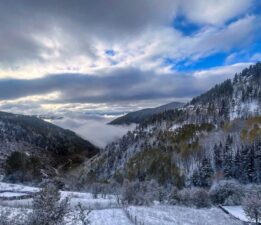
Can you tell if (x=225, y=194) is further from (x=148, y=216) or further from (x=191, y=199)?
(x=148, y=216)

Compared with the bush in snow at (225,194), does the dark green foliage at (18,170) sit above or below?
above

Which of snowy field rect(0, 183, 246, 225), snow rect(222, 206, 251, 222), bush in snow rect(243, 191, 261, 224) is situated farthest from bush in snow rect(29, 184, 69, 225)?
snow rect(222, 206, 251, 222)

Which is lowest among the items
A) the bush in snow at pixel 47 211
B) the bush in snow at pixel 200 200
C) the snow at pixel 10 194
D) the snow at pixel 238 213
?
the snow at pixel 238 213

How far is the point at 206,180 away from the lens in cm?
15212

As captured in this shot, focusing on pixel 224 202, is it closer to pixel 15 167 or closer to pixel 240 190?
pixel 240 190

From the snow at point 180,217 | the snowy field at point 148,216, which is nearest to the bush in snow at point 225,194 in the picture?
the snowy field at point 148,216

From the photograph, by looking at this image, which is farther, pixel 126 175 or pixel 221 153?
pixel 126 175

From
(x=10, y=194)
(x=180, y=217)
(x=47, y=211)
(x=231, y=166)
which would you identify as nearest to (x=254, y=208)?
(x=180, y=217)

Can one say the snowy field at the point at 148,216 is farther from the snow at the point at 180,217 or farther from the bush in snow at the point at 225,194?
the bush in snow at the point at 225,194

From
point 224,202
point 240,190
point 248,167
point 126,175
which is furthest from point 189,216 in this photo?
point 126,175

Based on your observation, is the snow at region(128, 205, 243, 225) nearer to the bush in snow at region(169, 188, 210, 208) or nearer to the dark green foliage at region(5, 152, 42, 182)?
the bush in snow at region(169, 188, 210, 208)

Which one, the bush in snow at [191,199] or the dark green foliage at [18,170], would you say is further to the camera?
the dark green foliage at [18,170]

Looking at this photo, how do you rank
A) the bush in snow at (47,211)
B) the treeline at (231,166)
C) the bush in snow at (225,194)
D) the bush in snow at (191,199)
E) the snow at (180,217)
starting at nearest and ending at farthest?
the bush in snow at (47,211), the snow at (180,217), the bush in snow at (191,199), the bush in snow at (225,194), the treeline at (231,166)

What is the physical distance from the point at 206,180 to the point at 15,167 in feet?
294
